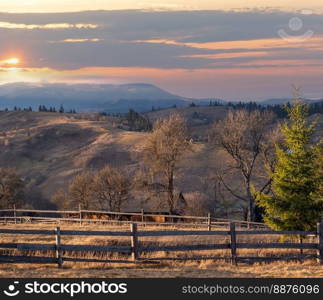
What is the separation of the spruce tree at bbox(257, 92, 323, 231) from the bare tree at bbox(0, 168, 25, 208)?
40910 mm

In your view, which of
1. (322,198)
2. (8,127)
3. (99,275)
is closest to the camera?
(99,275)

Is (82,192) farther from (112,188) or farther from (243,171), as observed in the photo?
(243,171)

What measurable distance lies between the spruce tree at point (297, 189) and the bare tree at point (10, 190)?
40910mm

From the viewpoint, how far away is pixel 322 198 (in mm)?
27094

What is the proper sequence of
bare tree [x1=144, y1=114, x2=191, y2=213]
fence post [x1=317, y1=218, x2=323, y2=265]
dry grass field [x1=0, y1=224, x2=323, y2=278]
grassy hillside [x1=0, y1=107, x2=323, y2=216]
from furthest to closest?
A: grassy hillside [x1=0, y1=107, x2=323, y2=216]
bare tree [x1=144, y1=114, x2=191, y2=213]
fence post [x1=317, y1=218, x2=323, y2=265]
dry grass field [x1=0, y1=224, x2=323, y2=278]

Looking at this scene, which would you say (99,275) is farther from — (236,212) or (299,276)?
(236,212)

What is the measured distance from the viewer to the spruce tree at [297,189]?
89.0ft

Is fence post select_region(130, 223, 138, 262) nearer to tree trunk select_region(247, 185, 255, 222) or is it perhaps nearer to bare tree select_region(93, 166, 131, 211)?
tree trunk select_region(247, 185, 255, 222)

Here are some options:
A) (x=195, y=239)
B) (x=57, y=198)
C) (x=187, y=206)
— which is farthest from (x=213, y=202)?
(x=195, y=239)

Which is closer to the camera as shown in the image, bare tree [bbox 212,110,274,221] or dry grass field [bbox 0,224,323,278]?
dry grass field [bbox 0,224,323,278]

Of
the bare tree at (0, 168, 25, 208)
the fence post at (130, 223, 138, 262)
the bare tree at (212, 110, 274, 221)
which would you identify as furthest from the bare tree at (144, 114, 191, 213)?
the fence post at (130, 223, 138, 262)

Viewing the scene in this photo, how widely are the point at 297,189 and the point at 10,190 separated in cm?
4284

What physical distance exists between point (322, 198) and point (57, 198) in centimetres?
4556

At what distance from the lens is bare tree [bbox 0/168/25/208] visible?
206ft
